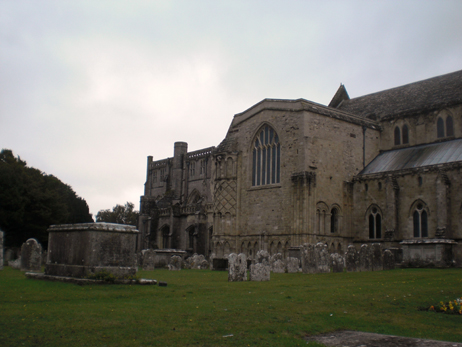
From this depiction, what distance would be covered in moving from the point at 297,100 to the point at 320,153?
4.01 meters

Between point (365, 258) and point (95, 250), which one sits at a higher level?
point (95, 250)

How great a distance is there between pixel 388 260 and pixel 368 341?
16.5 meters

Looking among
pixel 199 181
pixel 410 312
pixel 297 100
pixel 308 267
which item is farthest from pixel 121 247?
pixel 199 181

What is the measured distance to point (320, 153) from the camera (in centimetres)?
3081

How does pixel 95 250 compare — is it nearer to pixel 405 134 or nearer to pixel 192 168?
pixel 405 134

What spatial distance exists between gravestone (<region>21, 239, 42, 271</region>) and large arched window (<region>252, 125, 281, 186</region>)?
17.2 metres

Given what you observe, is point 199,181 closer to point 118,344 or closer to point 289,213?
point 289,213

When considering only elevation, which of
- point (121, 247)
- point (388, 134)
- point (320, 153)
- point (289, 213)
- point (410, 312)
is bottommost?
point (410, 312)

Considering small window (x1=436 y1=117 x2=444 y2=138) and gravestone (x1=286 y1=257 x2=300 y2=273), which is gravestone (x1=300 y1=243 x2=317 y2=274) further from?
small window (x1=436 y1=117 x2=444 y2=138)

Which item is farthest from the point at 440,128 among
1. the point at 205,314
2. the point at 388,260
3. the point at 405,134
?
the point at 205,314

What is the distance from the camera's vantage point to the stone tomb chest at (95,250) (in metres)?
12.5

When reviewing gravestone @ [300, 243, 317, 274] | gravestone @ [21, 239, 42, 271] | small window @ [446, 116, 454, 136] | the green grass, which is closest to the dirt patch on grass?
the green grass

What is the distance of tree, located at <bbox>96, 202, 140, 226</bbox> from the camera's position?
83037 mm

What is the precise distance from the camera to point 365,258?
20438mm
